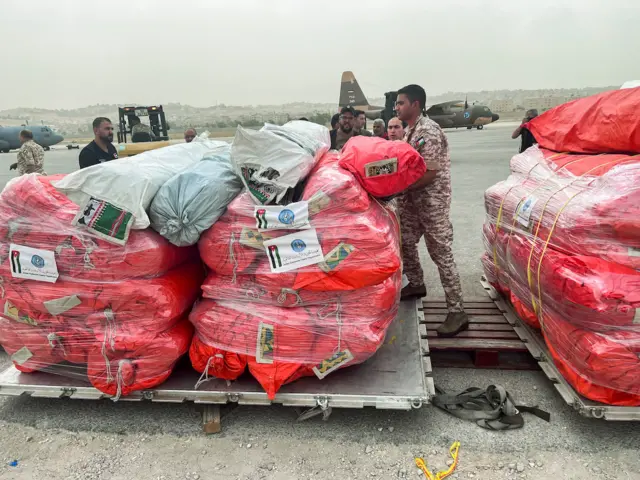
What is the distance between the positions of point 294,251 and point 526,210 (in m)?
1.55

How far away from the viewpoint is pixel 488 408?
2500 mm

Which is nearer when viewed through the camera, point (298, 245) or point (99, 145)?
point (298, 245)

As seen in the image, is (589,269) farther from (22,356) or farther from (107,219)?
(22,356)

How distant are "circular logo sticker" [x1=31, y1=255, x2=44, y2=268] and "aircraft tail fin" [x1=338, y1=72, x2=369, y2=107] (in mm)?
27127

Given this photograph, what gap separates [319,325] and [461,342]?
117cm

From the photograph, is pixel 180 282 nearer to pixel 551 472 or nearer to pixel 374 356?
pixel 374 356

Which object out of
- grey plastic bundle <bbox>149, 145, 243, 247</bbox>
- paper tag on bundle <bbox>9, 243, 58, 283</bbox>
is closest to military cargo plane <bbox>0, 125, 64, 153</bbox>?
paper tag on bundle <bbox>9, 243, 58, 283</bbox>

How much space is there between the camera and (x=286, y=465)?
7.22 feet

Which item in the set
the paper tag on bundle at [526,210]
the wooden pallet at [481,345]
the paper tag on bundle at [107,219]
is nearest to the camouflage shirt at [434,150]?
the paper tag on bundle at [526,210]

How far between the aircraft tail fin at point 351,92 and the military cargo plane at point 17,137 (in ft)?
Answer: 71.2

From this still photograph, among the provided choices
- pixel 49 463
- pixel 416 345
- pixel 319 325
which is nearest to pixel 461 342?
pixel 416 345

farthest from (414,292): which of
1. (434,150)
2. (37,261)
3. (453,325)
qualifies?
(37,261)

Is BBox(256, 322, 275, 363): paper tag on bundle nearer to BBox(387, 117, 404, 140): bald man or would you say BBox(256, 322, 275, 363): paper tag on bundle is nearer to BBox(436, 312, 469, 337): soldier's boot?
BBox(436, 312, 469, 337): soldier's boot

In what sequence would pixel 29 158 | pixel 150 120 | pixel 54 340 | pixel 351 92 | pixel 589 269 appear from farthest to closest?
pixel 351 92
pixel 150 120
pixel 29 158
pixel 54 340
pixel 589 269
